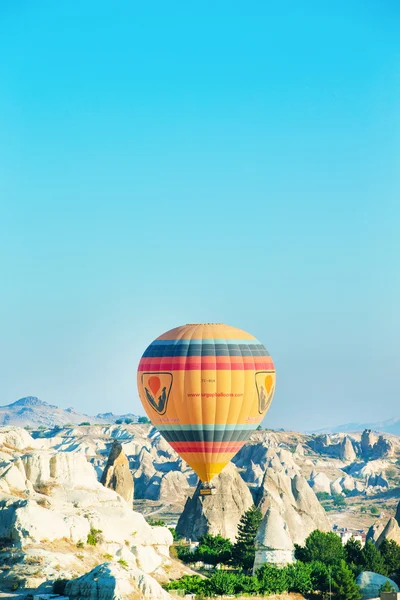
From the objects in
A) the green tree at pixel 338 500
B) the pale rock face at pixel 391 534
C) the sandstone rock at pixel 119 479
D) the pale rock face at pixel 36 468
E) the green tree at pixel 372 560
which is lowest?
the green tree at pixel 372 560

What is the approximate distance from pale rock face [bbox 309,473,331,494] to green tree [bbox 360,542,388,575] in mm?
98187

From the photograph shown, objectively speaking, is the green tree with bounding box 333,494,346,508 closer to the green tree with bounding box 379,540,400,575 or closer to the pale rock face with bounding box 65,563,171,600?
the green tree with bounding box 379,540,400,575

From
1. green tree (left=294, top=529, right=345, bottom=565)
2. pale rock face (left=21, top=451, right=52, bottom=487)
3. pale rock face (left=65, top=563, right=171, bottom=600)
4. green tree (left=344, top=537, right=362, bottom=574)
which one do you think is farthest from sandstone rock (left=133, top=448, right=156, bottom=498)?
pale rock face (left=65, top=563, right=171, bottom=600)

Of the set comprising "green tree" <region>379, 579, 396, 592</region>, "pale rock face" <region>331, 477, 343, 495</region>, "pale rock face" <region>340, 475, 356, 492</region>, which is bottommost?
"green tree" <region>379, 579, 396, 592</region>

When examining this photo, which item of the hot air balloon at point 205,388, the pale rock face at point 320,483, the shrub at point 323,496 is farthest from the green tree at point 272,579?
the pale rock face at point 320,483

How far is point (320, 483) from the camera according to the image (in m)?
173

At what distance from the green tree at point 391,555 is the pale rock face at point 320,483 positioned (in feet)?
314

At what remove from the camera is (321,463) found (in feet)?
646

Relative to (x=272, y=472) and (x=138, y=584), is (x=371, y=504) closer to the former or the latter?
(x=272, y=472)

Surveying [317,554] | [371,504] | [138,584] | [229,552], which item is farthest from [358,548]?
[371,504]

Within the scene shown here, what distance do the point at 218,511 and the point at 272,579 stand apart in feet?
96.8

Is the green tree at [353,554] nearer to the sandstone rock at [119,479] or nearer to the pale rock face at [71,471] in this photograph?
the sandstone rock at [119,479]

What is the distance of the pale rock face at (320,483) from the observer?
172 metres

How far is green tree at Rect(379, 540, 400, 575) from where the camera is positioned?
72.2m
